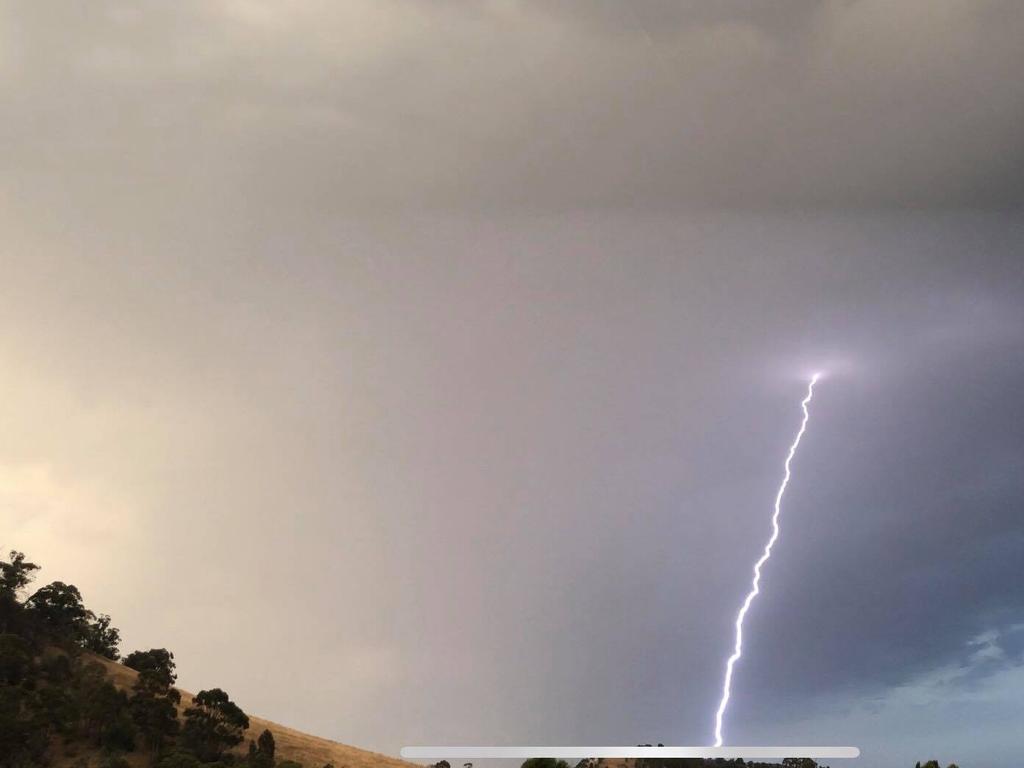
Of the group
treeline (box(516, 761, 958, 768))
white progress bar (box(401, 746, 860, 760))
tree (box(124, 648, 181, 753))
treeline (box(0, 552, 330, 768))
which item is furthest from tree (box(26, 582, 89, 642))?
white progress bar (box(401, 746, 860, 760))

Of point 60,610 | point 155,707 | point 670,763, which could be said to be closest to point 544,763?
point 670,763

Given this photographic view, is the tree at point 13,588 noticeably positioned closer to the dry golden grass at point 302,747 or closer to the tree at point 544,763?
the dry golden grass at point 302,747

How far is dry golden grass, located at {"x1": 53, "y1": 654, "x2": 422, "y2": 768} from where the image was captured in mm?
28266

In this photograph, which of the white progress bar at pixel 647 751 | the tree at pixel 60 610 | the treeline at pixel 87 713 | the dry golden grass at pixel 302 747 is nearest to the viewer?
the white progress bar at pixel 647 751

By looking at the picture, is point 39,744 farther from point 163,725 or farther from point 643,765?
point 643,765

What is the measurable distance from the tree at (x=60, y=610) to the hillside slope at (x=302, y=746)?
3.81 ft

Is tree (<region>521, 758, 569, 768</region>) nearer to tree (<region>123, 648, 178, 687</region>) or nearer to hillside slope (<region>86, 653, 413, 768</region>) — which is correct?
hillside slope (<region>86, 653, 413, 768</region>)

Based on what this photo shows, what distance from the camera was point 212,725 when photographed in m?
26.3

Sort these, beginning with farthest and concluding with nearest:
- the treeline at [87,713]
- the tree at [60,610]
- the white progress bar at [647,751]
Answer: the tree at [60,610], the treeline at [87,713], the white progress bar at [647,751]

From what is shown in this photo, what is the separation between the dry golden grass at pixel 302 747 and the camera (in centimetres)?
2827

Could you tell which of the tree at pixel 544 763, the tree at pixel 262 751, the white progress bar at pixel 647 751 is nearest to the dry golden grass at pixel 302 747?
the tree at pixel 262 751

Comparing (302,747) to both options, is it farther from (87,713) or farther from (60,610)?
(60,610)

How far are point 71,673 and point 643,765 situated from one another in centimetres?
1656

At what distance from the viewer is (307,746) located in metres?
29.5
